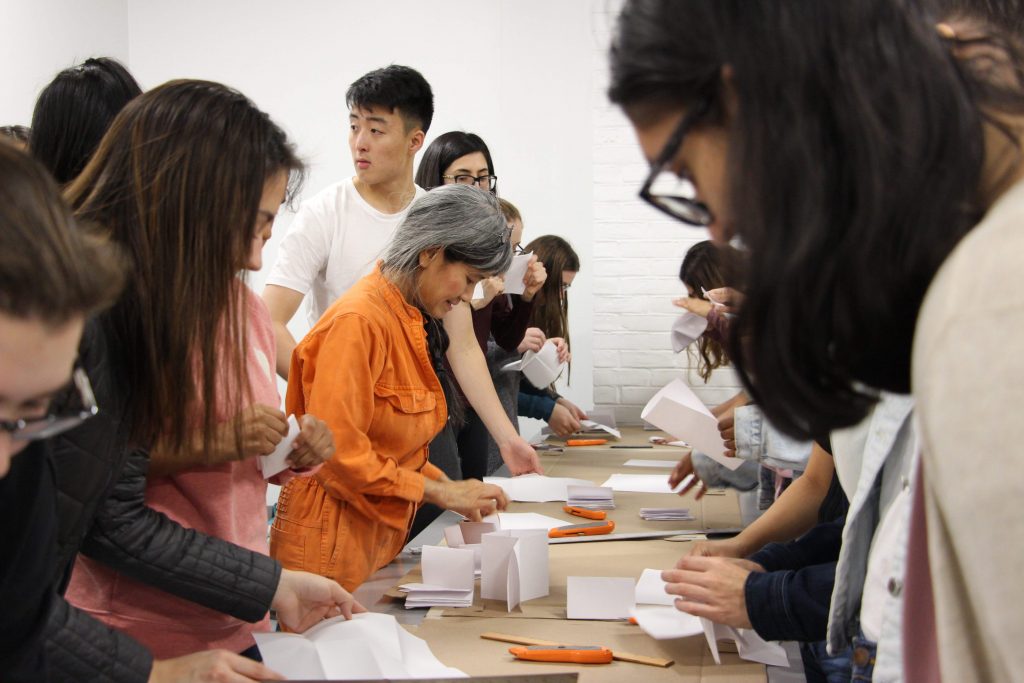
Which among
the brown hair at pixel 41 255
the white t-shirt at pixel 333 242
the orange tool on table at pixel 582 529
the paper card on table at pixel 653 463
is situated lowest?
the paper card on table at pixel 653 463

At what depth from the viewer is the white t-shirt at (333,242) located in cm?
274

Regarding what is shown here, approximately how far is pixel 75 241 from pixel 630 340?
163 inches

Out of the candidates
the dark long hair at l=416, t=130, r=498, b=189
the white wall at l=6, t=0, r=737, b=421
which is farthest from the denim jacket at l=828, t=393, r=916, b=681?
the white wall at l=6, t=0, r=737, b=421

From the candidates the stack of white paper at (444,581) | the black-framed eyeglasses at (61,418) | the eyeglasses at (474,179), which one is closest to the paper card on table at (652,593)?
the stack of white paper at (444,581)

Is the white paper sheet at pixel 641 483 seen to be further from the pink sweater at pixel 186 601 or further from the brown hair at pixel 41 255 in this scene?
the brown hair at pixel 41 255

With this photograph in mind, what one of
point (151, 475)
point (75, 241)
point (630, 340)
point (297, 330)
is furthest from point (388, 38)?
point (75, 241)

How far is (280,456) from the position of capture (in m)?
1.41

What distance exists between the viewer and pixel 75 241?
0.67m

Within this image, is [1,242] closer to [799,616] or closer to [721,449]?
[799,616]

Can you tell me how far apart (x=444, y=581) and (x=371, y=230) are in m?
1.34

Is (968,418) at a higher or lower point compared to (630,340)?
higher

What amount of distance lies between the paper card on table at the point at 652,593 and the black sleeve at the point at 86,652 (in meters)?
0.80

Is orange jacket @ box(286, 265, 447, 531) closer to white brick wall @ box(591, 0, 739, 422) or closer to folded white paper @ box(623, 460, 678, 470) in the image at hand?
folded white paper @ box(623, 460, 678, 470)

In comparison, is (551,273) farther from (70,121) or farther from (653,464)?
(70,121)
